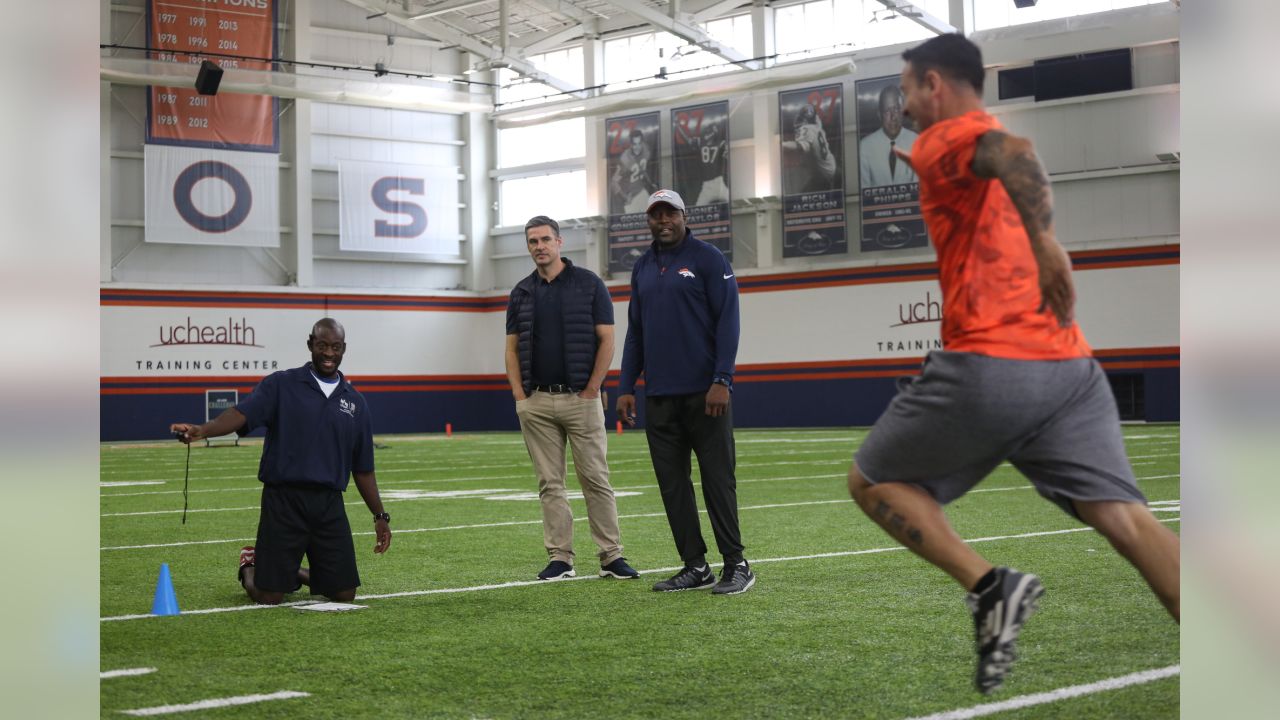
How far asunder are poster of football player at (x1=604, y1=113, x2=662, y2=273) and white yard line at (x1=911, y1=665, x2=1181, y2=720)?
99.8ft

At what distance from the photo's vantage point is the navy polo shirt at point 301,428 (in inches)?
284

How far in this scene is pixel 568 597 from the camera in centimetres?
722

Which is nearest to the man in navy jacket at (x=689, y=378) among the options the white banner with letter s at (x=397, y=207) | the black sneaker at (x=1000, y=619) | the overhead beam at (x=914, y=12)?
the black sneaker at (x=1000, y=619)

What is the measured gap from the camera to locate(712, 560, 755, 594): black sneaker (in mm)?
7238

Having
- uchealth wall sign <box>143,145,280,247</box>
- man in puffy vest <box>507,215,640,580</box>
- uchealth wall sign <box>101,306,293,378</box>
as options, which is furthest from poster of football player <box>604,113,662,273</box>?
man in puffy vest <box>507,215,640,580</box>

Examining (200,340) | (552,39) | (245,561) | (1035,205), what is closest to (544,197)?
(552,39)

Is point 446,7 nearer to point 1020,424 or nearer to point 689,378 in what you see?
point 689,378

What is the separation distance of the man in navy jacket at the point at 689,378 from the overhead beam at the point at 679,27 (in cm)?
2401

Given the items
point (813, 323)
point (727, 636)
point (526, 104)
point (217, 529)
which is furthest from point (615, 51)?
point (727, 636)

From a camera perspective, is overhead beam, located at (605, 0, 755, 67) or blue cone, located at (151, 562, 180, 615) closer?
blue cone, located at (151, 562, 180, 615)

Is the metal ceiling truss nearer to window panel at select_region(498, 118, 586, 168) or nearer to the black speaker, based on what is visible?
window panel at select_region(498, 118, 586, 168)

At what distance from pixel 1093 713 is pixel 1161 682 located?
549 mm

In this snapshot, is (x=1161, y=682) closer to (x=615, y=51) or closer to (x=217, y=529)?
(x=217, y=529)

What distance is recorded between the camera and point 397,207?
124 feet
